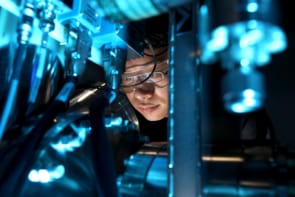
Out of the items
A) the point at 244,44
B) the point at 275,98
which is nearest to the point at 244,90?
the point at 244,44

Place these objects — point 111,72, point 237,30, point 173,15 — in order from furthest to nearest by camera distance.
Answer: point 111,72 → point 173,15 → point 237,30

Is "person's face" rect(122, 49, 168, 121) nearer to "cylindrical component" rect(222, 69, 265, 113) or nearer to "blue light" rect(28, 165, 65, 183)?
"blue light" rect(28, 165, 65, 183)

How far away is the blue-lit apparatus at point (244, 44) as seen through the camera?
0.30 metres

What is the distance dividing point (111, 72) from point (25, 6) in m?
0.17

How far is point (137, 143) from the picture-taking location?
1.75 feet

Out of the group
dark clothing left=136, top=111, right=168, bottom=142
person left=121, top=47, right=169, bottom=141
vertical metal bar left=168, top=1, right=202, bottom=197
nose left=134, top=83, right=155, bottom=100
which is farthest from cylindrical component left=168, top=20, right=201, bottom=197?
dark clothing left=136, top=111, right=168, bottom=142

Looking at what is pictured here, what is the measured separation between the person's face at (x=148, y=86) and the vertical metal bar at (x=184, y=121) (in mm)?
269

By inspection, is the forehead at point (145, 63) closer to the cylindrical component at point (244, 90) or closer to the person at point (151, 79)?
the person at point (151, 79)

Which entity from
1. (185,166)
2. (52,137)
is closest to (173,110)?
(185,166)

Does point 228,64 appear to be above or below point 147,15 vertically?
below

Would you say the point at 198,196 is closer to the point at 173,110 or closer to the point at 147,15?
the point at 173,110

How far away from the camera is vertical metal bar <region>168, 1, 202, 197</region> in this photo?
1.29 ft

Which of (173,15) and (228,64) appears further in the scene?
(173,15)

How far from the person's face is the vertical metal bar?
269 mm
